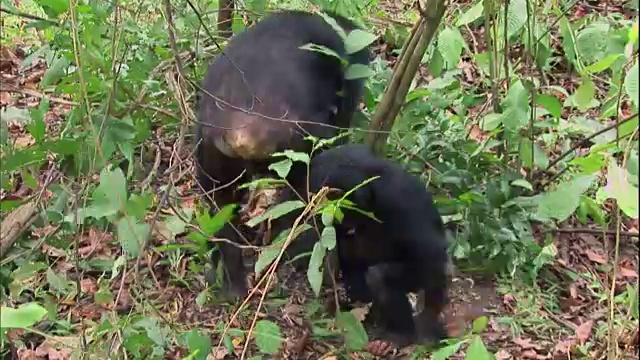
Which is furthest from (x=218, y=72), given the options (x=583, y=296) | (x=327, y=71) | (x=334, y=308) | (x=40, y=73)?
(x=40, y=73)

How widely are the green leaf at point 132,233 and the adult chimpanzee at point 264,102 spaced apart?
748mm

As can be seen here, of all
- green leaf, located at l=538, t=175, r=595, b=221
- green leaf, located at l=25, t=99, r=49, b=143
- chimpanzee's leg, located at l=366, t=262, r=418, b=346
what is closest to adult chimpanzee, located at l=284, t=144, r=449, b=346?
chimpanzee's leg, located at l=366, t=262, r=418, b=346

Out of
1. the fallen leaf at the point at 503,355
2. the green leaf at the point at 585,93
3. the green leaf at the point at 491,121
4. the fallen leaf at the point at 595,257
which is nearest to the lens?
the green leaf at the point at 585,93

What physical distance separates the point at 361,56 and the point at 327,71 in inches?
16.5

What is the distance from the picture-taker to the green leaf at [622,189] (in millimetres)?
1773

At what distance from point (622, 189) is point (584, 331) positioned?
2314 millimetres

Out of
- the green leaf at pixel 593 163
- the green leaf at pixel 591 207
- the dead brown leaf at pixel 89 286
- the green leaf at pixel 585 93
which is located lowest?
the dead brown leaf at pixel 89 286

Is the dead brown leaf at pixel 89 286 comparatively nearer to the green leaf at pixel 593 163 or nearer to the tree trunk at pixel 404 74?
the tree trunk at pixel 404 74

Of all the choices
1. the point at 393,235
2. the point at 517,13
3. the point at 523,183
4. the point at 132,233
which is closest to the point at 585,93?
the point at 517,13

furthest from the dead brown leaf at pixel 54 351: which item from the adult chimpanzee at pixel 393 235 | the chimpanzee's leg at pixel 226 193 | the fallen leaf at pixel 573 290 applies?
the fallen leaf at pixel 573 290

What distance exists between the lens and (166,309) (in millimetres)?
4227

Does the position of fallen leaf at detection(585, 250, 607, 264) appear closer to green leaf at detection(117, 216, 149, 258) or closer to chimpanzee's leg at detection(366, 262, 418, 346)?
chimpanzee's leg at detection(366, 262, 418, 346)

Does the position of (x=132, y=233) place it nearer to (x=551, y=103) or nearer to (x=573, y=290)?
(x=551, y=103)

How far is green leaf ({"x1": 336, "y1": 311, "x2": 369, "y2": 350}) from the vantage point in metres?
3.67
